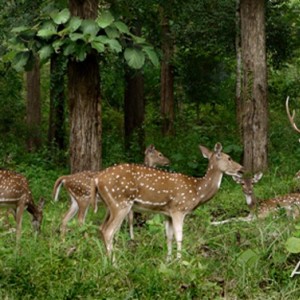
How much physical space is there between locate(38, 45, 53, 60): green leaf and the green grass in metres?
2.66

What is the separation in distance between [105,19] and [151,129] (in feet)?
49.8

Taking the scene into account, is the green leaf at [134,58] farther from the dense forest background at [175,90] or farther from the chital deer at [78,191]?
the chital deer at [78,191]

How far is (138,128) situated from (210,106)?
24.2ft

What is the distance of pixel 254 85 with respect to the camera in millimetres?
15609

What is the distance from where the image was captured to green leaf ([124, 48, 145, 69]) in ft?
36.2

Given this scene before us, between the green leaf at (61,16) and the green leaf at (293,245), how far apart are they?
14.8 ft

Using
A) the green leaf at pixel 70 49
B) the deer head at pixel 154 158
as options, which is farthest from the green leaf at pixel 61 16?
the deer head at pixel 154 158

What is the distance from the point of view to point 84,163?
41.3ft

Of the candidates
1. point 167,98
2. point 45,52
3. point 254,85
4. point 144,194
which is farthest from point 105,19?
point 167,98

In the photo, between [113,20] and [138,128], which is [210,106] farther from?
[113,20]

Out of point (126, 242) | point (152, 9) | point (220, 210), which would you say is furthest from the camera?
point (152, 9)

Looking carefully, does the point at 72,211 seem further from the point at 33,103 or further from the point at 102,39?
the point at 33,103

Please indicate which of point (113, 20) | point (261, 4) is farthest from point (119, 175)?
point (261, 4)

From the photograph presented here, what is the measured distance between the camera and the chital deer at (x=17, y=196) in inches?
455
